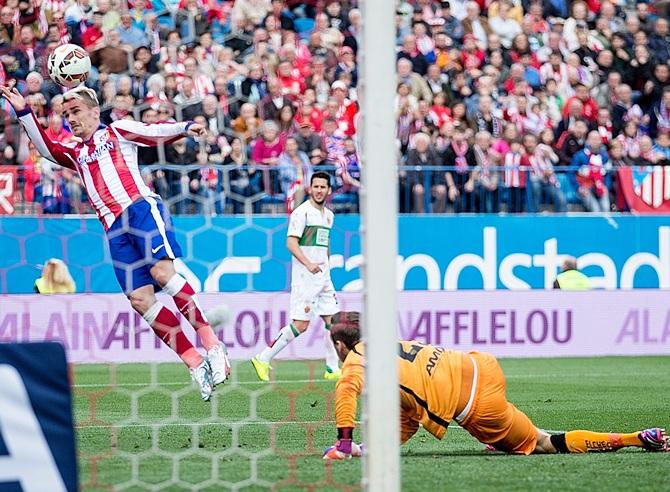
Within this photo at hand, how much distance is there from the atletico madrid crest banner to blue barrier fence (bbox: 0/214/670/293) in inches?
6.5

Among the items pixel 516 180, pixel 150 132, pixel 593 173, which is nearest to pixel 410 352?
pixel 150 132


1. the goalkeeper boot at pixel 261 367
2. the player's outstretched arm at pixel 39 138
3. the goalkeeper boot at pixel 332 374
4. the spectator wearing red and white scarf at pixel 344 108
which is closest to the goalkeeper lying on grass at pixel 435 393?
the player's outstretched arm at pixel 39 138

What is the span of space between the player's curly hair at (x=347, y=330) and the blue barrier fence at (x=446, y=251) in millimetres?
7375

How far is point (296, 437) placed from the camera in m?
8.58

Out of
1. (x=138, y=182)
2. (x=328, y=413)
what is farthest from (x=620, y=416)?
(x=138, y=182)

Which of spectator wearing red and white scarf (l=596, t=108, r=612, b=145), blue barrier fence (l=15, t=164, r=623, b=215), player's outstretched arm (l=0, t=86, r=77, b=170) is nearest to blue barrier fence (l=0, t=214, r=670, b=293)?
blue barrier fence (l=15, t=164, r=623, b=215)

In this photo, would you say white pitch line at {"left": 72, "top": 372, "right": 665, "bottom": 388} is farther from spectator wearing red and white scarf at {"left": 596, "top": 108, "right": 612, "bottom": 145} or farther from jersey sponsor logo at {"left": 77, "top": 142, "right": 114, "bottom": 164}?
spectator wearing red and white scarf at {"left": 596, "top": 108, "right": 612, "bottom": 145}

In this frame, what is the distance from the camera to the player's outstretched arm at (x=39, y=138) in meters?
Result: 8.23

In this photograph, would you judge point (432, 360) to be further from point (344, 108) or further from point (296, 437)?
point (344, 108)

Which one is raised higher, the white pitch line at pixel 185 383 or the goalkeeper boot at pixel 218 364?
the goalkeeper boot at pixel 218 364

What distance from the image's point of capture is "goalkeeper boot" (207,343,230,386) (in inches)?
319

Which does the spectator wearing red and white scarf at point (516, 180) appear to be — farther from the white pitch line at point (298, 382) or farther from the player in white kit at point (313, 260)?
the player in white kit at point (313, 260)

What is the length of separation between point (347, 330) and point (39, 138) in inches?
102

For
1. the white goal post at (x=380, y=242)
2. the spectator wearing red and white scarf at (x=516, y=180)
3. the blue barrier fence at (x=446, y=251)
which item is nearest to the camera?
the white goal post at (x=380, y=242)
